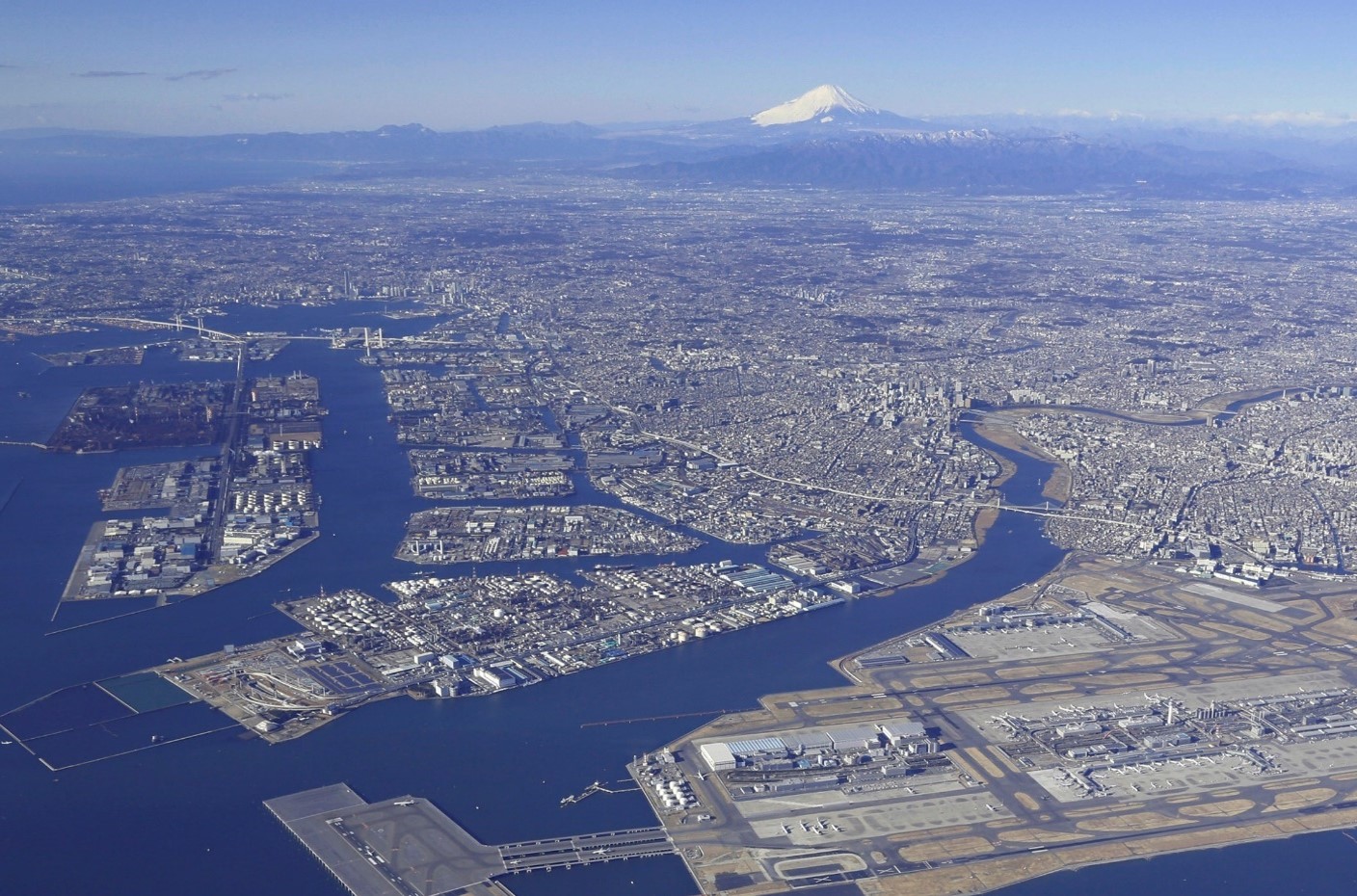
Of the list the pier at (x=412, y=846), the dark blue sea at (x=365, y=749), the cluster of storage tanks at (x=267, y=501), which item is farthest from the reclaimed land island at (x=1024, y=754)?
the cluster of storage tanks at (x=267, y=501)

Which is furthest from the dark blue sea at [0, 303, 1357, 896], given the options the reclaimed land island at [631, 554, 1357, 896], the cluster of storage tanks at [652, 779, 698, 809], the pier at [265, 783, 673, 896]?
the reclaimed land island at [631, 554, 1357, 896]

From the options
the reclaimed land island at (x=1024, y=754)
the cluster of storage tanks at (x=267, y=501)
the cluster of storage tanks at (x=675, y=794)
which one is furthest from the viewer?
the cluster of storage tanks at (x=267, y=501)

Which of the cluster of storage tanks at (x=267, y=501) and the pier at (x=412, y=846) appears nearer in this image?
the pier at (x=412, y=846)

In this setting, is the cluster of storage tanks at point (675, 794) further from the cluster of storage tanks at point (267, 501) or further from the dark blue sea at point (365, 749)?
the cluster of storage tanks at point (267, 501)

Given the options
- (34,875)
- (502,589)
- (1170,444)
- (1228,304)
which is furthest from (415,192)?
(34,875)

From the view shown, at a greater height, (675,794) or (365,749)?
(365,749)

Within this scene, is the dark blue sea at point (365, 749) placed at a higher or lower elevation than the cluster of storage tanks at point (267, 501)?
lower

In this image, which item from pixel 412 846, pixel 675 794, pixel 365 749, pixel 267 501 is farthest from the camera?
pixel 267 501

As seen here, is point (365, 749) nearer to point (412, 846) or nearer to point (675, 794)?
point (412, 846)

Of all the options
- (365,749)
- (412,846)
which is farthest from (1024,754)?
(365,749)
